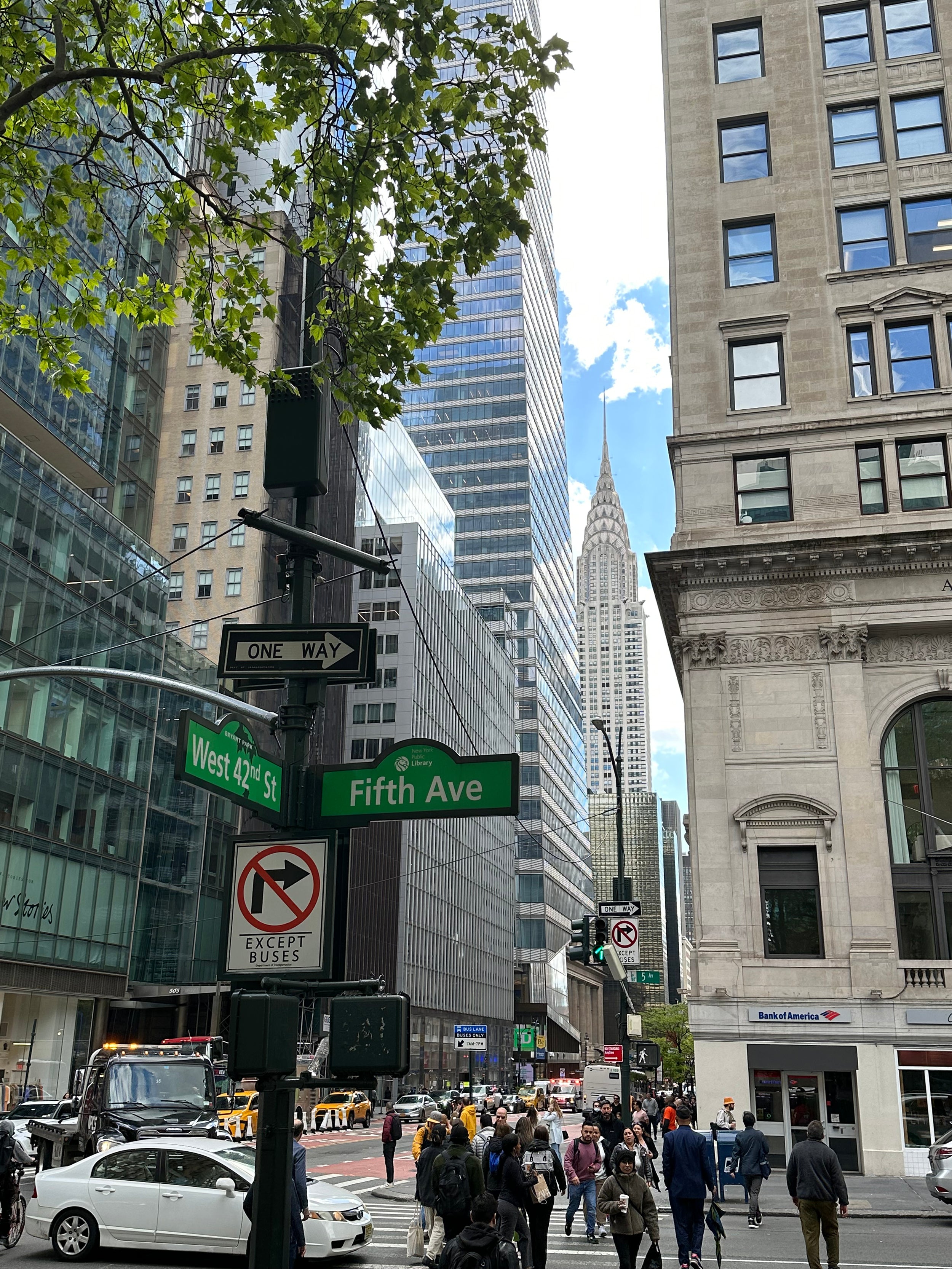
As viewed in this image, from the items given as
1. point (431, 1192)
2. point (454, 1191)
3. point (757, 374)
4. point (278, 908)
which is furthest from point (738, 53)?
point (278, 908)

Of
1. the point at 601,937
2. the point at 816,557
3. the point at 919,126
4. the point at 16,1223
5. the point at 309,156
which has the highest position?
the point at 919,126

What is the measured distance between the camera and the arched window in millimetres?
30031

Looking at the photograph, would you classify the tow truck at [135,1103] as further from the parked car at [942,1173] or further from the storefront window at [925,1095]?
the storefront window at [925,1095]

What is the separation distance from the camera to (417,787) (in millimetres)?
6527

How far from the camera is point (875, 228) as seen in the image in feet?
116

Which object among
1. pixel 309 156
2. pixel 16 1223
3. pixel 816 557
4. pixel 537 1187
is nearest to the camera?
pixel 309 156

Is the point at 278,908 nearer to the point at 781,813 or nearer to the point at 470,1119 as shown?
the point at 470,1119

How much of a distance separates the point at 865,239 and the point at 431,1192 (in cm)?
3128

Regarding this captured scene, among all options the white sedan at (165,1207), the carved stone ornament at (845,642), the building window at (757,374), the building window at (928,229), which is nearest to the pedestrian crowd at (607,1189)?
the white sedan at (165,1207)

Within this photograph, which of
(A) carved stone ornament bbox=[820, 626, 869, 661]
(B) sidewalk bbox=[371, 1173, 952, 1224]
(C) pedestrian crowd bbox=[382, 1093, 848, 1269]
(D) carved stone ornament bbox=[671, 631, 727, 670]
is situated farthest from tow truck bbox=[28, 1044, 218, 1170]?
(A) carved stone ornament bbox=[820, 626, 869, 661]

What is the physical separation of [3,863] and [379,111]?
38.6 m

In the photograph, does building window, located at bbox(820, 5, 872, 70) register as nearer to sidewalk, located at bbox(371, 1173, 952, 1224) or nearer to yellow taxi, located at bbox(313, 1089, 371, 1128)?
sidewalk, located at bbox(371, 1173, 952, 1224)

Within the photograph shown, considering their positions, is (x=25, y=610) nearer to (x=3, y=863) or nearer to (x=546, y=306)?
(x=3, y=863)

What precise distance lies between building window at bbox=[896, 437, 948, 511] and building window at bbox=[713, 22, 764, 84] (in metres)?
14.1
